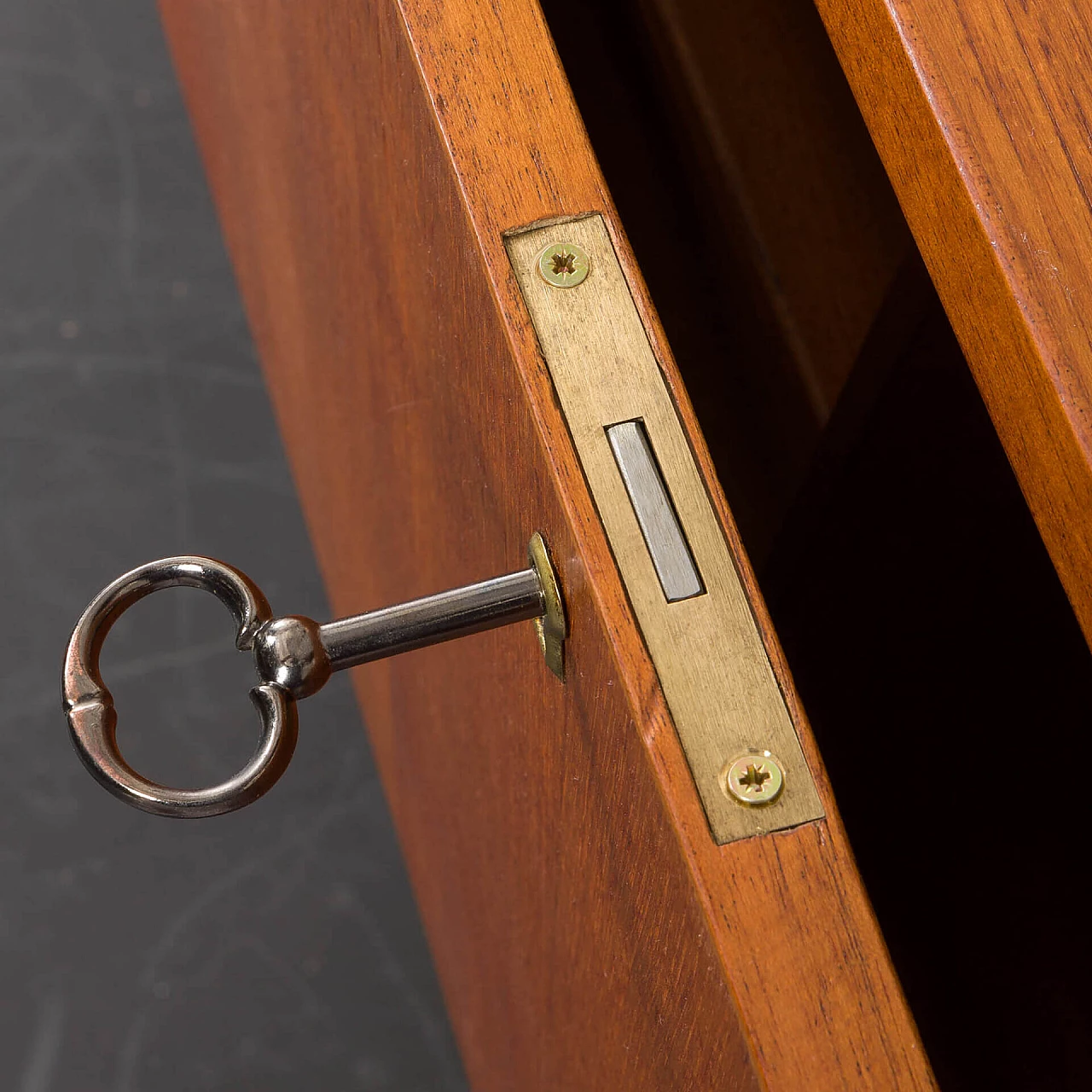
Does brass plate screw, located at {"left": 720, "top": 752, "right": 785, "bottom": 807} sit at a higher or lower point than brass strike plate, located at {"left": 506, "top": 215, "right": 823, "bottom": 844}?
lower

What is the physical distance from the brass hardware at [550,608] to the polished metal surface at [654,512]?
0.04m

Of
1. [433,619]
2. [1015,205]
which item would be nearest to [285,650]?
[433,619]

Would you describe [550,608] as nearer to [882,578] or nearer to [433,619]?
[433,619]

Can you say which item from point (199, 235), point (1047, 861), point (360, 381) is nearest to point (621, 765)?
point (360, 381)

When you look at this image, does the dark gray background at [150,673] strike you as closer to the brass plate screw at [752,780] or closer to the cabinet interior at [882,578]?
the cabinet interior at [882,578]

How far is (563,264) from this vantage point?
318 millimetres

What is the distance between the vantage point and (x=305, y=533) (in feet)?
3.54

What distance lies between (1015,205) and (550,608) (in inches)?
6.1

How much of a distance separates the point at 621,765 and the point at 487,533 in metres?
0.11

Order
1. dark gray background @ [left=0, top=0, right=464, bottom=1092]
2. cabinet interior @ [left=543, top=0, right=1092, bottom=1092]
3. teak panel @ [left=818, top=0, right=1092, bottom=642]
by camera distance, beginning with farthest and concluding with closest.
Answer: dark gray background @ [left=0, top=0, right=464, bottom=1092], cabinet interior @ [left=543, top=0, right=1092, bottom=1092], teak panel @ [left=818, top=0, right=1092, bottom=642]

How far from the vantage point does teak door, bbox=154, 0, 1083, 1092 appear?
29 centimetres

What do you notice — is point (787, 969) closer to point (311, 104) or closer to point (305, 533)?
point (311, 104)

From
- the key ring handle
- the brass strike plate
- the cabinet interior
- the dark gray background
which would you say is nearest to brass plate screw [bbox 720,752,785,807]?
the brass strike plate

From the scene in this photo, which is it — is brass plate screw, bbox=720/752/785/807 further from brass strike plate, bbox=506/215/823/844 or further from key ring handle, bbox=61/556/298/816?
key ring handle, bbox=61/556/298/816
